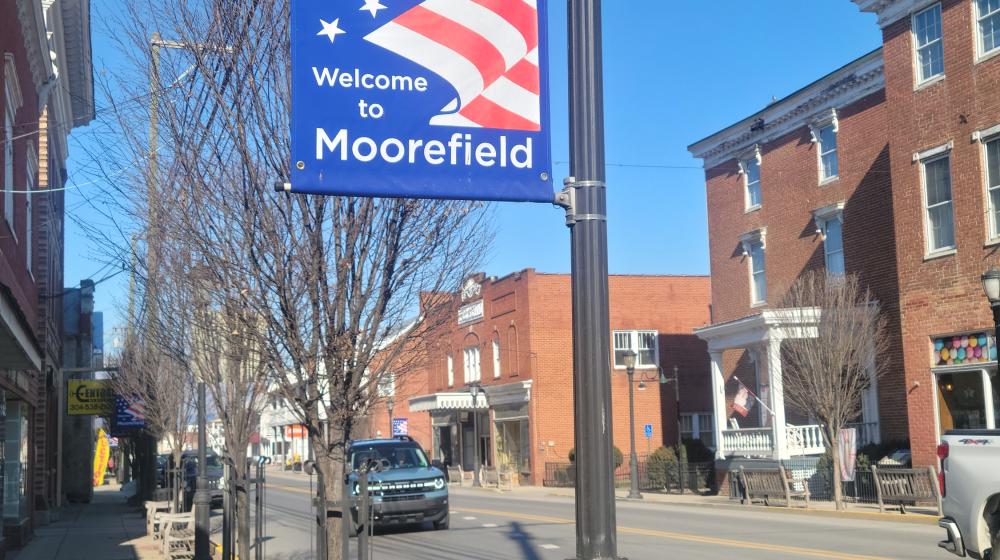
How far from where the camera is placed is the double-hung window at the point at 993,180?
21.8m

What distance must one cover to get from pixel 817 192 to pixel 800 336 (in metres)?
5.35

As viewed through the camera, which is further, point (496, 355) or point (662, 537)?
point (496, 355)

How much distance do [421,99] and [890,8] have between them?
22423 mm

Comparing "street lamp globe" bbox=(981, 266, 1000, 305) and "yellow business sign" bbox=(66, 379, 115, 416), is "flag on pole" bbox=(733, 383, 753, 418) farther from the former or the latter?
"yellow business sign" bbox=(66, 379, 115, 416)

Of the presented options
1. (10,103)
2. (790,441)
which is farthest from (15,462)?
(790,441)

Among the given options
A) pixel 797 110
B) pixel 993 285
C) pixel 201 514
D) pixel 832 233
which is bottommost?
pixel 201 514

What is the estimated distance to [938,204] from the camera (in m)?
23.3

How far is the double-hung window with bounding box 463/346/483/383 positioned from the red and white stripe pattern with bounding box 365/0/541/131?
46.9 metres

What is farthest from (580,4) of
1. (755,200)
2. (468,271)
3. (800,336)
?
(755,200)

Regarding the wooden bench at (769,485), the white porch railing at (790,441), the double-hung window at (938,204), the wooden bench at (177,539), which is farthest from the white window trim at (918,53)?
the wooden bench at (177,539)

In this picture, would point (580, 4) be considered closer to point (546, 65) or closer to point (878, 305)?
point (546, 65)

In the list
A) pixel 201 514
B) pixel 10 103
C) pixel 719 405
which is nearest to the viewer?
pixel 201 514

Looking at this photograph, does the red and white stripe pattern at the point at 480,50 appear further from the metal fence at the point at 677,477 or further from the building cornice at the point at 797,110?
the metal fence at the point at 677,477

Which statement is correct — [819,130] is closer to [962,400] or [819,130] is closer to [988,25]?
[988,25]
